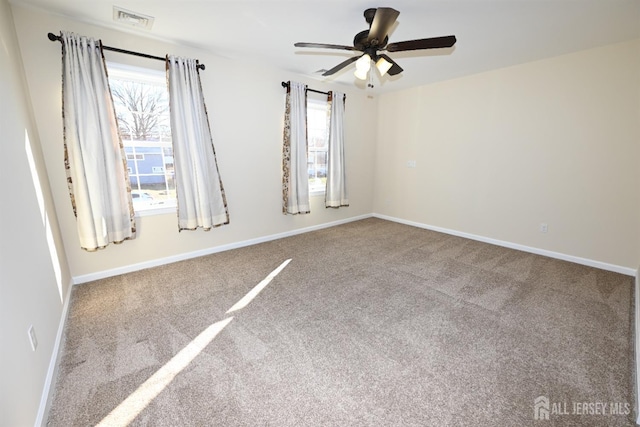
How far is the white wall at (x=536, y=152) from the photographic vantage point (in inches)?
118

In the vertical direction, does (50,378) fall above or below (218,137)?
below

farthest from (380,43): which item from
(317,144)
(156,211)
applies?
(156,211)

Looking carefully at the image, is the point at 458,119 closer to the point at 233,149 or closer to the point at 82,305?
the point at 233,149

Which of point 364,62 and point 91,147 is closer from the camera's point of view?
point 364,62

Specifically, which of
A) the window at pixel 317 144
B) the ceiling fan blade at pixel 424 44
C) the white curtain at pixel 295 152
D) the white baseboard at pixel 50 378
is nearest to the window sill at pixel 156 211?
the white baseboard at pixel 50 378

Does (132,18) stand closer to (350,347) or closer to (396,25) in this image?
(396,25)

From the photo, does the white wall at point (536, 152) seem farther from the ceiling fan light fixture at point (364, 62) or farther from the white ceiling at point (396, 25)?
the ceiling fan light fixture at point (364, 62)

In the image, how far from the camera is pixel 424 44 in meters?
2.04

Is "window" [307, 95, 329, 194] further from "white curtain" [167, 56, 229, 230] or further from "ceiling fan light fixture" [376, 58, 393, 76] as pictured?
"ceiling fan light fixture" [376, 58, 393, 76]

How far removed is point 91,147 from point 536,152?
5131mm

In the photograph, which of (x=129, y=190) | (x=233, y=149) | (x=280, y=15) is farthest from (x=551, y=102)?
(x=129, y=190)

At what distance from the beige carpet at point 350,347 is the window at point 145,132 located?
2.90ft

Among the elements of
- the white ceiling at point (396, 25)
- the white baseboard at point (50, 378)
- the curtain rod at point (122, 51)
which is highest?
the white ceiling at point (396, 25)

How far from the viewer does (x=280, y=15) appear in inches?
94.3
